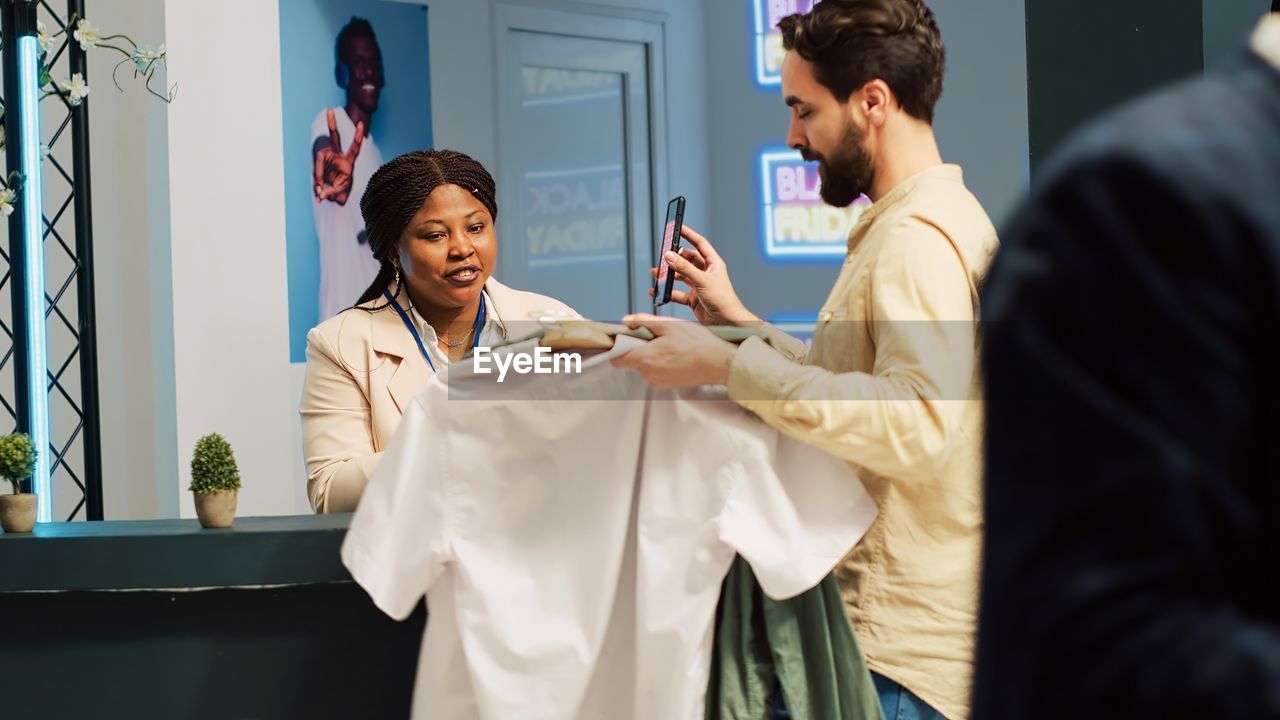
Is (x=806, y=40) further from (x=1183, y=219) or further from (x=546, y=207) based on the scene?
(x=546, y=207)

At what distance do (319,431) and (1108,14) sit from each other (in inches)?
74.9

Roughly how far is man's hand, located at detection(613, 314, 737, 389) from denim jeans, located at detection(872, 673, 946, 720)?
43 cm

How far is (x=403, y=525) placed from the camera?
5.16ft

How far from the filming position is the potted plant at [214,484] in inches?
74.8

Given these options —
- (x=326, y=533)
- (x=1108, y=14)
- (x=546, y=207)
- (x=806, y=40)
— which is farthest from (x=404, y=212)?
(x=546, y=207)

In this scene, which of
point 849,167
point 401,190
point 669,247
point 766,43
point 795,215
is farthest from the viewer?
point 766,43

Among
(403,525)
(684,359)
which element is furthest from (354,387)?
(684,359)

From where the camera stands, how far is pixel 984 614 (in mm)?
570

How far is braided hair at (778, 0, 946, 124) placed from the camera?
1578 mm

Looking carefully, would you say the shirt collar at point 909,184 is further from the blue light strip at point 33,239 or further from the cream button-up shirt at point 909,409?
the blue light strip at point 33,239

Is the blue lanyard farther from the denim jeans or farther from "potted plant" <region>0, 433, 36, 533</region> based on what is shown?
the denim jeans

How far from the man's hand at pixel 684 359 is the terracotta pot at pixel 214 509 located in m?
0.74

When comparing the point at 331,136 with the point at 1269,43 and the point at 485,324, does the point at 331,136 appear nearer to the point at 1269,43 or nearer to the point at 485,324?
the point at 485,324

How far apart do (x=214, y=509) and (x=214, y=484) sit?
0.04m
